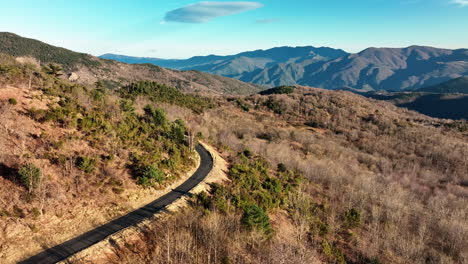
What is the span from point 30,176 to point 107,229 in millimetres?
9263

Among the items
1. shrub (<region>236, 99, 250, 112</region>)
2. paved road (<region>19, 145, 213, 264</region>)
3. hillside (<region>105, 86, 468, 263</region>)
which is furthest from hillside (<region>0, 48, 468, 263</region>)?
shrub (<region>236, 99, 250, 112</region>)

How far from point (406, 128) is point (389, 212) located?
9838cm

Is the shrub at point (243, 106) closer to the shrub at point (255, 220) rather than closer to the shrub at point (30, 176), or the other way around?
the shrub at point (255, 220)

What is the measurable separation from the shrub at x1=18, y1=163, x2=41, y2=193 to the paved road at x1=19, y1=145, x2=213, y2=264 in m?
7.54

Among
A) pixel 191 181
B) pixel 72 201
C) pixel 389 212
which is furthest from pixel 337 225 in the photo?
pixel 72 201

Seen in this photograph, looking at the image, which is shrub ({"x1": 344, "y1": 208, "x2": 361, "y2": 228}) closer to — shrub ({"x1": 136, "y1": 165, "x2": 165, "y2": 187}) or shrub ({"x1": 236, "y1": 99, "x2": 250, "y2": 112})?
shrub ({"x1": 136, "y1": 165, "x2": 165, "y2": 187})

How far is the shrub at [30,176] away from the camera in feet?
77.7

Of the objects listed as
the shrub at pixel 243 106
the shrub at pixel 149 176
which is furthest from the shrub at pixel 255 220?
the shrub at pixel 243 106

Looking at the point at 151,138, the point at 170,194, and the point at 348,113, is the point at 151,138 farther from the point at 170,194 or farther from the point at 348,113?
the point at 348,113

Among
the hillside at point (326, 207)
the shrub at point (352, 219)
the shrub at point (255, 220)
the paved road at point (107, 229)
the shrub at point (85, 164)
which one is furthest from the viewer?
the shrub at point (352, 219)

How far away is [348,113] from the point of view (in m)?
152

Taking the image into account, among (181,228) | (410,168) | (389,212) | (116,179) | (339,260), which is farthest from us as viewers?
(410,168)

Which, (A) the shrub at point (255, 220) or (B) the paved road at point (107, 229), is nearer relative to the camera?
(B) the paved road at point (107, 229)

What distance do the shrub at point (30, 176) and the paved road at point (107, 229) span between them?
7.54 meters
